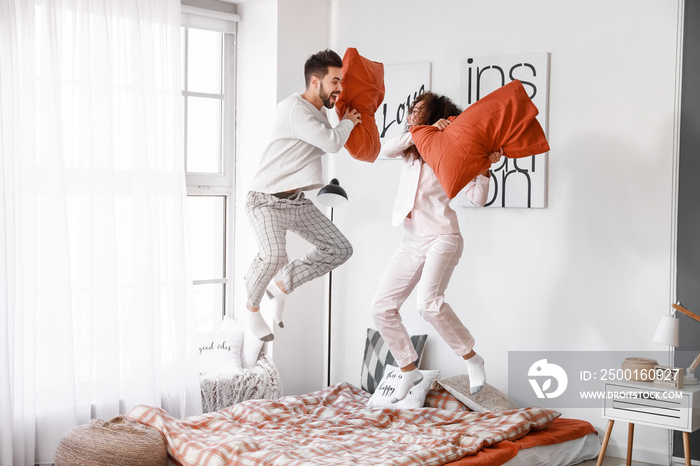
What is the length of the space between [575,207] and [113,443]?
2740 millimetres

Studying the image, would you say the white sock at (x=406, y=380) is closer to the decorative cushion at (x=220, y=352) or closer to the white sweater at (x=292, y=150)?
the white sweater at (x=292, y=150)

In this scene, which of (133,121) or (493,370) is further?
(493,370)

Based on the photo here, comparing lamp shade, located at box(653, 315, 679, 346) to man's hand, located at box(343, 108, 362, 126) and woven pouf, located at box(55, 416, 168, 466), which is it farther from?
woven pouf, located at box(55, 416, 168, 466)

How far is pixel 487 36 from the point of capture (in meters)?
4.71

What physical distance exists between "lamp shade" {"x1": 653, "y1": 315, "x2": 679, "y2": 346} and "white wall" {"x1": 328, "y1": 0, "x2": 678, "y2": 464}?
36cm

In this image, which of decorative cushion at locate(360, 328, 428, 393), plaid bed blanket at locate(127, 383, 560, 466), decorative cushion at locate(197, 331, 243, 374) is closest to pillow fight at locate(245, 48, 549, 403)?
plaid bed blanket at locate(127, 383, 560, 466)

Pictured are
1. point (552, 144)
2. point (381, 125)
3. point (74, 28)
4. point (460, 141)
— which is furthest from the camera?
point (381, 125)

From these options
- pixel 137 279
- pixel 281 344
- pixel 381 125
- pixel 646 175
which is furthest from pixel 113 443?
pixel 646 175

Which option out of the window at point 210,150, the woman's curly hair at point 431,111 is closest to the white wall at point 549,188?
the window at point 210,150

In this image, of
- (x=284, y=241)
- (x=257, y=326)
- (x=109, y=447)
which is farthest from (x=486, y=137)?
(x=109, y=447)

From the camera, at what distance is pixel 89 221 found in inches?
167

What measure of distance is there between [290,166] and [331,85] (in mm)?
406

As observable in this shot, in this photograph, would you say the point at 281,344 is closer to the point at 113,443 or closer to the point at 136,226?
the point at 136,226

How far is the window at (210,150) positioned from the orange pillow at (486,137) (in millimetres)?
2122
